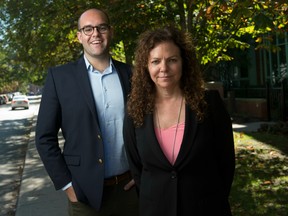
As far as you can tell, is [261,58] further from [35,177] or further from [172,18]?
[35,177]

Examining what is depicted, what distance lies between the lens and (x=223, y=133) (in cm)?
236

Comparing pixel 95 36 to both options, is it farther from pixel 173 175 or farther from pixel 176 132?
pixel 173 175

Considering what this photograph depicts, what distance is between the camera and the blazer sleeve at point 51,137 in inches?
105

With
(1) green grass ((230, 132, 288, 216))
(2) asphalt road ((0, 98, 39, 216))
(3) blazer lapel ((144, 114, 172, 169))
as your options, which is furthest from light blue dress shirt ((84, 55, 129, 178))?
(2) asphalt road ((0, 98, 39, 216))

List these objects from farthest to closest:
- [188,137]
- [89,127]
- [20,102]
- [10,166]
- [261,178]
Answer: [20,102] < [10,166] < [261,178] < [89,127] < [188,137]

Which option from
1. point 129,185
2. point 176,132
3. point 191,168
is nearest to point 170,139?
point 176,132

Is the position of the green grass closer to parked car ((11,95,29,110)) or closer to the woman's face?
the woman's face

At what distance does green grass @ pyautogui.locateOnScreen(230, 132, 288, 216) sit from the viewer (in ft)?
16.9

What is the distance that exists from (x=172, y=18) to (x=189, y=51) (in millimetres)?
5479

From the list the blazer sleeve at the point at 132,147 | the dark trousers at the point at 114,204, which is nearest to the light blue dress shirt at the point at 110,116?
the dark trousers at the point at 114,204

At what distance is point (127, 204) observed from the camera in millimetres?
2830

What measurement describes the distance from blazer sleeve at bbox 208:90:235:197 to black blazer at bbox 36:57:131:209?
0.67m

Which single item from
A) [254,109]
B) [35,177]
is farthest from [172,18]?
[254,109]

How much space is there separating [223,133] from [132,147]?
534 mm
